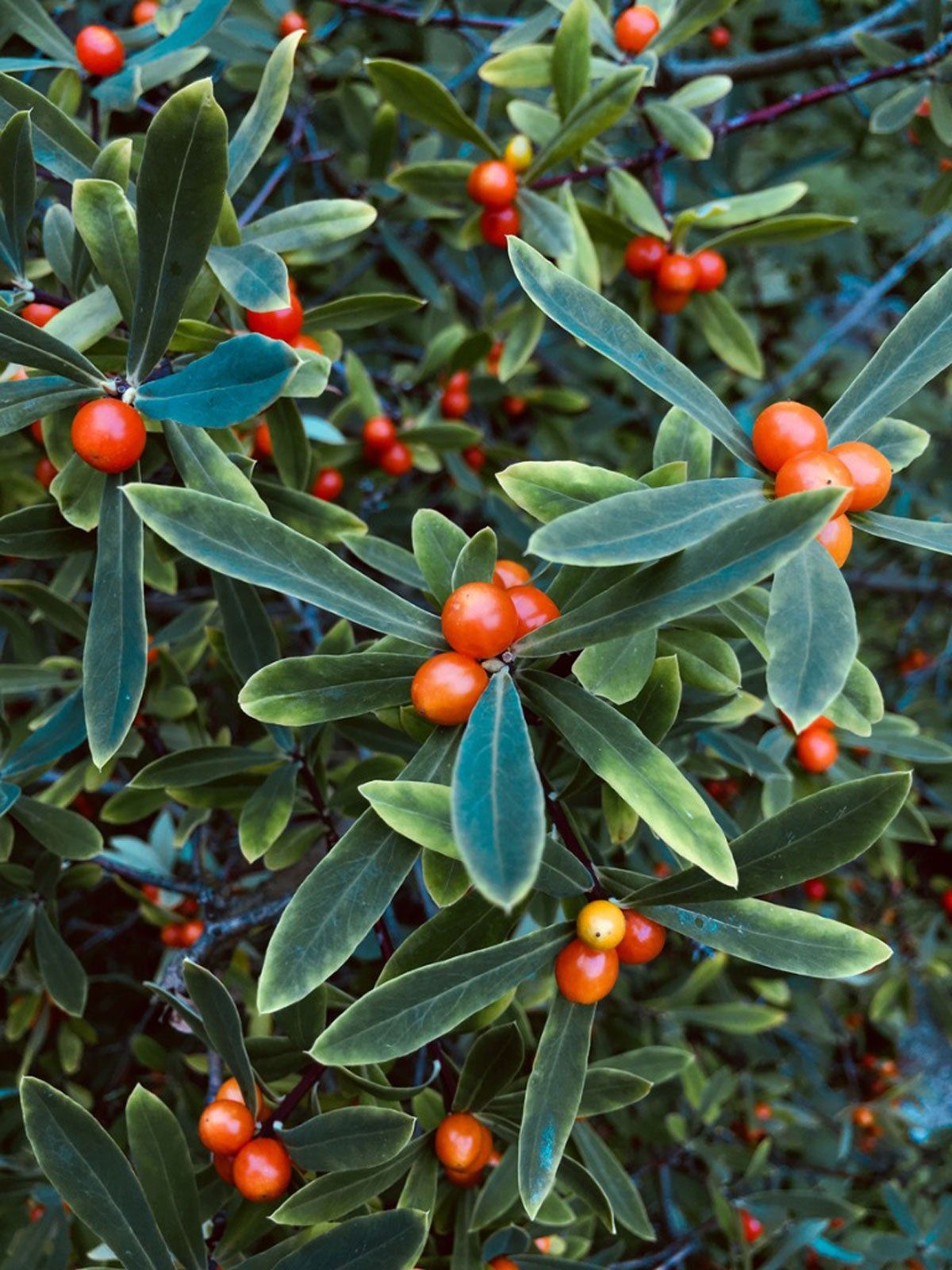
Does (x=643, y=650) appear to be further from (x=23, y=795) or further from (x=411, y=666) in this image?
(x=23, y=795)

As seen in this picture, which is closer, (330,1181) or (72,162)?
(330,1181)

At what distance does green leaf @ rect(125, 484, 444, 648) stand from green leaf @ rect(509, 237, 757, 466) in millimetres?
306

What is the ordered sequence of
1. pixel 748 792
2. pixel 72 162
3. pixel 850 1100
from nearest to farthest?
1. pixel 72 162
2. pixel 748 792
3. pixel 850 1100

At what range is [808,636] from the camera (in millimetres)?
794

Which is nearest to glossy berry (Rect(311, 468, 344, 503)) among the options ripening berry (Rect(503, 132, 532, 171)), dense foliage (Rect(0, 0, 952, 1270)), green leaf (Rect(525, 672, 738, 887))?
dense foliage (Rect(0, 0, 952, 1270))

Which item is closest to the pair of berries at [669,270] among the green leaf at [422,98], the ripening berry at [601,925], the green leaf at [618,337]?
the green leaf at [422,98]

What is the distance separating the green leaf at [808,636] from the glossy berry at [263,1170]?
759 millimetres

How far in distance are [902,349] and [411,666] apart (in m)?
0.57

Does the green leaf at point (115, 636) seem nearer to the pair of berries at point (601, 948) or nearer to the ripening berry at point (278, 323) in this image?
the ripening berry at point (278, 323)

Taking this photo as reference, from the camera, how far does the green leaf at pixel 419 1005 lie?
86 cm

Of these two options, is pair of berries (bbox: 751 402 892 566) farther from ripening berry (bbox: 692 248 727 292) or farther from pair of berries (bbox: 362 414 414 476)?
pair of berries (bbox: 362 414 414 476)

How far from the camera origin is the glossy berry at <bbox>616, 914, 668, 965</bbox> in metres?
0.97

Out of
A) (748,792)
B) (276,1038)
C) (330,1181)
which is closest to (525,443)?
(748,792)

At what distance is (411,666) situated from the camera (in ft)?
Result: 3.08
